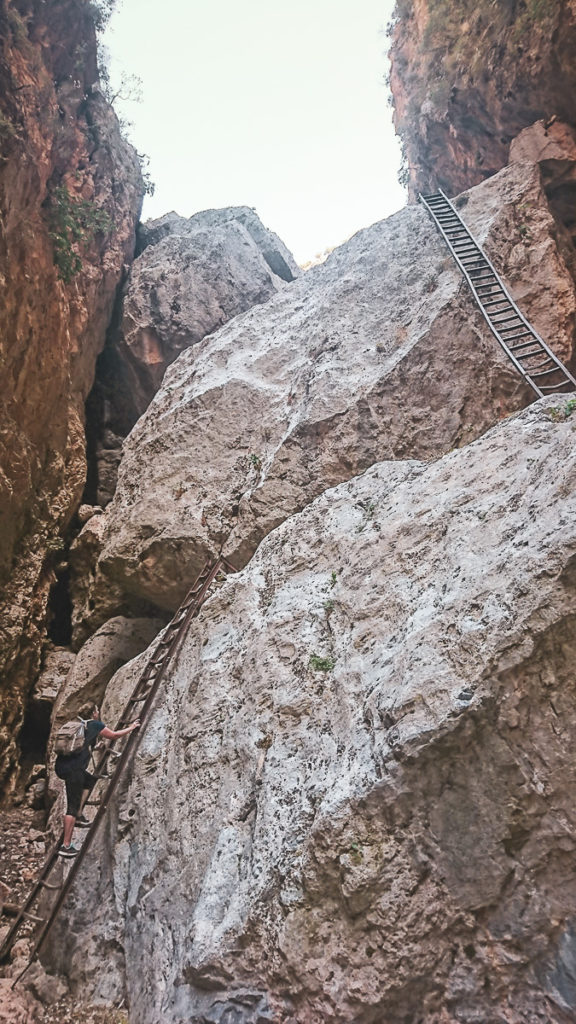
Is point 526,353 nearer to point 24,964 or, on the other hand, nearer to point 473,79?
point 473,79

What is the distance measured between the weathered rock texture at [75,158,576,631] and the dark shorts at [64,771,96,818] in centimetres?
323

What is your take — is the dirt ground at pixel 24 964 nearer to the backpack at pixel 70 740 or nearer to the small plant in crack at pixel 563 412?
the backpack at pixel 70 740

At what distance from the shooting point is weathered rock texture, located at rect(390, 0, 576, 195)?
33.7 ft

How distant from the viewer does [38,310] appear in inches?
355

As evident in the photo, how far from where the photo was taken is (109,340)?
13.8 m

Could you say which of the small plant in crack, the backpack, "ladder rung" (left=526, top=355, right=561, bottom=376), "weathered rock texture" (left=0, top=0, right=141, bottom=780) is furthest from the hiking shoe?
"ladder rung" (left=526, top=355, right=561, bottom=376)

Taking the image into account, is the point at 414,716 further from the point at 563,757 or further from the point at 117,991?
the point at 117,991

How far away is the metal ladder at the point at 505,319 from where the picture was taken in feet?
25.3

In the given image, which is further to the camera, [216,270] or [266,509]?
[216,270]

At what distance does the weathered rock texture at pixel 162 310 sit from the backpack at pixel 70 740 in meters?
→ 6.83

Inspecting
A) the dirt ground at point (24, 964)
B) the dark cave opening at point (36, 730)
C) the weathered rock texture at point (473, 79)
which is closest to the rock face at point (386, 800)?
the dirt ground at point (24, 964)

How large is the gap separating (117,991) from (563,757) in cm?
363

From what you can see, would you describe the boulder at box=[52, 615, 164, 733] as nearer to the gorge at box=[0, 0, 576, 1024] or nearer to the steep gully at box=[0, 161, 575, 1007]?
the gorge at box=[0, 0, 576, 1024]

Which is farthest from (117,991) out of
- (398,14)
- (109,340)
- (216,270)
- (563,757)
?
(398,14)
